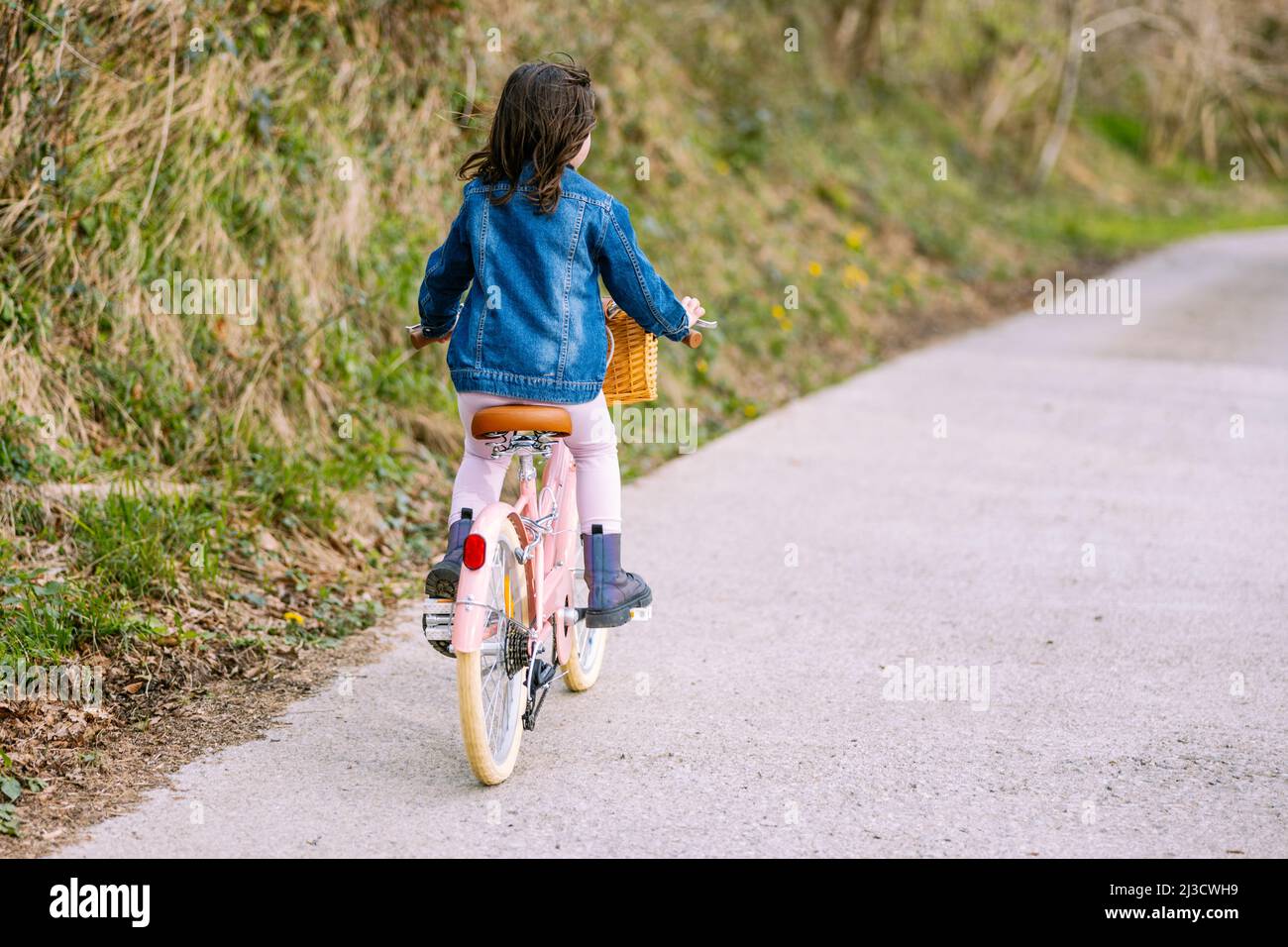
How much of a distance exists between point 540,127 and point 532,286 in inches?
17.8

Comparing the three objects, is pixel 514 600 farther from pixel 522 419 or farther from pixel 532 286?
pixel 532 286

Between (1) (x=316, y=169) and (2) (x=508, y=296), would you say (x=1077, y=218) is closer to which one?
(1) (x=316, y=169)

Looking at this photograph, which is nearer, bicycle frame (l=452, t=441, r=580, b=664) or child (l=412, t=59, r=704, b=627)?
bicycle frame (l=452, t=441, r=580, b=664)

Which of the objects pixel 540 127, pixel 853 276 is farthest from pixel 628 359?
pixel 853 276

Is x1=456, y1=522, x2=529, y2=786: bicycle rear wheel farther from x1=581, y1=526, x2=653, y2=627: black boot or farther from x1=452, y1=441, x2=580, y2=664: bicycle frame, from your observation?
x1=581, y1=526, x2=653, y2=627: black boot

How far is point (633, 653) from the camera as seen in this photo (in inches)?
219

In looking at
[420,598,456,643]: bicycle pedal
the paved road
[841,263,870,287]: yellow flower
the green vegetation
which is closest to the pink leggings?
[420,598,456,643]: bicycle pedal

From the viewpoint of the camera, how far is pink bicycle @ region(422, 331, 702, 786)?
394 centimetres

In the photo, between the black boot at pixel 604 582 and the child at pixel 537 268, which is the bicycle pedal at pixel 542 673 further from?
the child at pixel 537 268

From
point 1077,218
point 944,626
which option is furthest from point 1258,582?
point 1077,218

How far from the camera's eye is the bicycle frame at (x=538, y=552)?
3928mm

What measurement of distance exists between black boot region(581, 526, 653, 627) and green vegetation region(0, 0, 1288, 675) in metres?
1.49

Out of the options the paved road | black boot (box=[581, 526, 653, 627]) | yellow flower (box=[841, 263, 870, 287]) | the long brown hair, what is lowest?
the paved road

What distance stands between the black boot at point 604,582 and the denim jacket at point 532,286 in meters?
0.53
